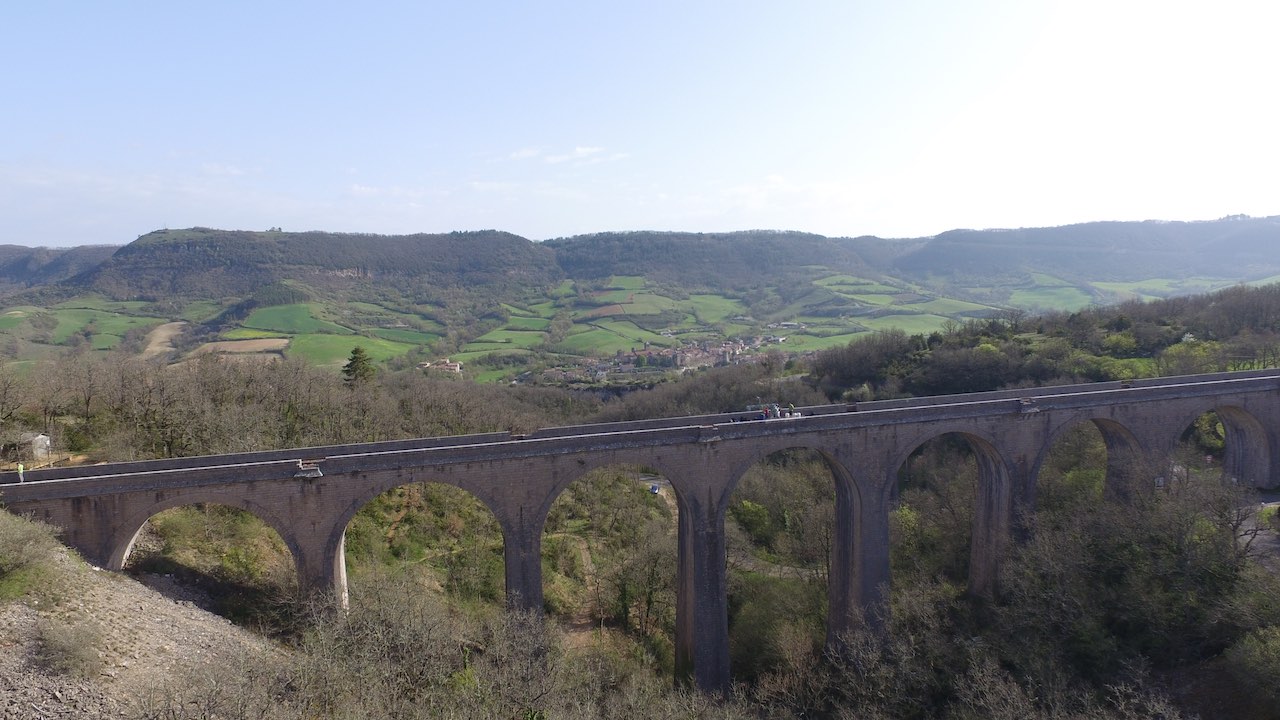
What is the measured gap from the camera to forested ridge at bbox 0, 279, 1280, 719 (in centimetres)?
1415

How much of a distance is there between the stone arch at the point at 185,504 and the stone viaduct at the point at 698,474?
35 millimetres

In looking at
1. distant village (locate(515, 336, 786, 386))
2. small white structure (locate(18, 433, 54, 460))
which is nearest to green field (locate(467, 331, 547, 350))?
distant village (locate(515, 336, 786, 386))

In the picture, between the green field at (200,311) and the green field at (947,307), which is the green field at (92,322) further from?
the green field at (947,307)

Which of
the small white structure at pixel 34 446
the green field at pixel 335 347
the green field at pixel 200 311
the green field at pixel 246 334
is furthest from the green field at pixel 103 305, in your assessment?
the small white structure at pixel 34 446

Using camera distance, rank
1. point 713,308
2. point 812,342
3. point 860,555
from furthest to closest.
A: 1. point 713,308
2. point 812,342
3. point 860,555

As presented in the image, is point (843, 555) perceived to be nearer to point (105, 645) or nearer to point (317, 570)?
point (317, 570)

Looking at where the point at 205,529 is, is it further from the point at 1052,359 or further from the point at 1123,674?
the point at 1052,359

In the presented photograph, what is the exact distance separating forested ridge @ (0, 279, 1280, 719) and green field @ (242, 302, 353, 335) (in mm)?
35314

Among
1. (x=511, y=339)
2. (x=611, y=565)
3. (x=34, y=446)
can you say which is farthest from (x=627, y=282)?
(x=34, y=446)

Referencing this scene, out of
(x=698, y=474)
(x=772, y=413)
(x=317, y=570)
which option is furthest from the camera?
(x=772, y=413)

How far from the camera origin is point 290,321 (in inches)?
2758

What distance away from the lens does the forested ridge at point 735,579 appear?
14148mm

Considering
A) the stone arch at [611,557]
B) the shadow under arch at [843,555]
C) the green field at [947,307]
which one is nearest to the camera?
the stone arch at [611,557]

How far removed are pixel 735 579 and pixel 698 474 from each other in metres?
7.27
